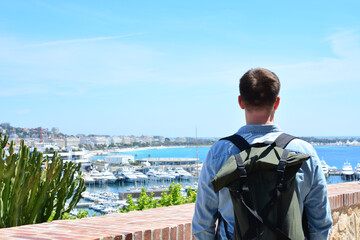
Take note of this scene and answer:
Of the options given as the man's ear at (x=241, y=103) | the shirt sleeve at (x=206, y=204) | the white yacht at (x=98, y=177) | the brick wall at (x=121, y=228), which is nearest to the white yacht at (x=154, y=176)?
the white yacht at (x=98, y=177)

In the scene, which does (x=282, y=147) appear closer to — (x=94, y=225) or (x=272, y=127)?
(x=272, y=127)

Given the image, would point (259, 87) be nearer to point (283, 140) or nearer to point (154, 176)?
point (283, 140)

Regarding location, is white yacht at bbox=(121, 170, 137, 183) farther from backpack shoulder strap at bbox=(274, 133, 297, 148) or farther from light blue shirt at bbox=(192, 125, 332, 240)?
backpack shoulder strap at bbox=(274, 133, 297, 148)

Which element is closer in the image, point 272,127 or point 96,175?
point 272,127

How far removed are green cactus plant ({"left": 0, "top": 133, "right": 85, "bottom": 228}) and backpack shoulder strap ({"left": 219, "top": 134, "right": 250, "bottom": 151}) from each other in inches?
148

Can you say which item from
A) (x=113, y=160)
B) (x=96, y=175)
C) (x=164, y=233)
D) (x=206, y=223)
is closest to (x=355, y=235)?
(x=164, y=233)

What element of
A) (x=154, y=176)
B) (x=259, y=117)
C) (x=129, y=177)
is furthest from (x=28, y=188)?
(x=154, y=176)

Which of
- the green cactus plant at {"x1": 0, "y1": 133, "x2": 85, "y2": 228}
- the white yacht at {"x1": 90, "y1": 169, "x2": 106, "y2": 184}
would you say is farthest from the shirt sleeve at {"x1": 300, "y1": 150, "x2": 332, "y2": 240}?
the white yacht at {"x1": 90, "y1": 169, "x2": 106, "y2": 184}

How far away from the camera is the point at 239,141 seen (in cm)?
198

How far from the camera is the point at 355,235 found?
5062mm

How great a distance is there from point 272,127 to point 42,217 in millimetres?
4712

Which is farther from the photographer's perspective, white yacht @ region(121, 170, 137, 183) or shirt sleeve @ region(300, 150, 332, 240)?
white yacht @ region(121, 170, 137, 183)

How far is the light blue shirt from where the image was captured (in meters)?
1.99

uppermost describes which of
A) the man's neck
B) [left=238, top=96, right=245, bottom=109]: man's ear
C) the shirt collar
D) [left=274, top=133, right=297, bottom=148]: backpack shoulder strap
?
[left=238, top=96, right=245, bottom=109]: man's ear
